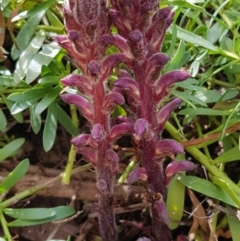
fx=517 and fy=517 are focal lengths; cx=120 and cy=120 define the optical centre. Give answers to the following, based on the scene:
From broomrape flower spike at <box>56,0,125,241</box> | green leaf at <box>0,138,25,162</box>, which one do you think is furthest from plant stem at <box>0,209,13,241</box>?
broomrape flower spike at <box>56,0,125,241</box>

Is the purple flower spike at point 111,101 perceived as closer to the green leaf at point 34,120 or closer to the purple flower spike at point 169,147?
the purple flower spike at point 169,147

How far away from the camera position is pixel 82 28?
3.56 ft

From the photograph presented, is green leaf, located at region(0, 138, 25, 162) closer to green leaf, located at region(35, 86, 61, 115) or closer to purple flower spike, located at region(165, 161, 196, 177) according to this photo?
green leaf, located at region(35, 86, 61, 115)

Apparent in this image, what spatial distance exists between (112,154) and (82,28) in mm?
293

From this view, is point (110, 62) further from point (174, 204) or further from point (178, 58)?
point (174, 204)

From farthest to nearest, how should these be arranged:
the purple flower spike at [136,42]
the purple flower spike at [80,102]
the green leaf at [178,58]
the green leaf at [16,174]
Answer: the green leaf at [16,174]
the green leaf at [178,58]
the purple flower spike at [80,102]
the purple flower spike at [136,42]

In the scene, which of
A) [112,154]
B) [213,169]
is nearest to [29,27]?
[112,154]

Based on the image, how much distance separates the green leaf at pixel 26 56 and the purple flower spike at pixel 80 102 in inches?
10.2

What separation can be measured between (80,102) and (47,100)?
7.9 inches

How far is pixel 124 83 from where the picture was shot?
3.66 ft

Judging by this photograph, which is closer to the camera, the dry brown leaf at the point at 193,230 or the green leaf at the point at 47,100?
the green leaf at the point at 47,100

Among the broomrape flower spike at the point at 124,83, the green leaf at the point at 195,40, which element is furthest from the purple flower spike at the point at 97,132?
the green leaf at the point at 195,40

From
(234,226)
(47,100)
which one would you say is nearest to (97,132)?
(47,100)

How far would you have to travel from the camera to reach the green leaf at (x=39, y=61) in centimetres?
133
